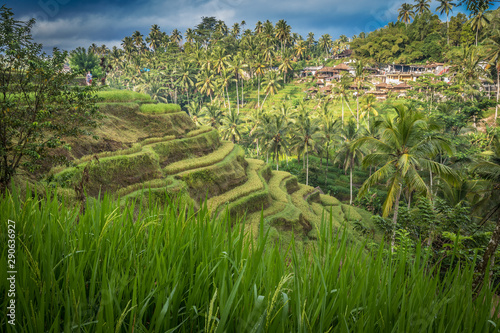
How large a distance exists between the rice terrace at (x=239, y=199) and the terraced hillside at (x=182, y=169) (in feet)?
0.34

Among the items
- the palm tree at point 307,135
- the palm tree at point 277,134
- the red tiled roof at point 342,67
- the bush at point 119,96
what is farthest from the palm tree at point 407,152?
the red tiled roof at point 342,67

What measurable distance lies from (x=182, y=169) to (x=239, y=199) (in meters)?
3.41

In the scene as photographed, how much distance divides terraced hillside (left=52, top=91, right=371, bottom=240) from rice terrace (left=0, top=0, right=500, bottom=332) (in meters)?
0.10

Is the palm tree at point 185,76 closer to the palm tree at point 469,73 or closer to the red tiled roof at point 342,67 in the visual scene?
the red tiled roof at point 342,67

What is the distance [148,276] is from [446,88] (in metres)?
36.8

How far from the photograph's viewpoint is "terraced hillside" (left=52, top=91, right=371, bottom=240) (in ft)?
42.8

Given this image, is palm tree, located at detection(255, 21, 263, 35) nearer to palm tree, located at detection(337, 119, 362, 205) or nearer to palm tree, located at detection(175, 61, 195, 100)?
palm tree, located at detection(175, 61, 195, 100)

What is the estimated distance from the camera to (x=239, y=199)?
16344 millimetres

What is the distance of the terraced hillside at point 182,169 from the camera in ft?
42.8

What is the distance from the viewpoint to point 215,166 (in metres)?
17.0

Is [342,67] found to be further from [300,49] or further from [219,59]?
[219,59]

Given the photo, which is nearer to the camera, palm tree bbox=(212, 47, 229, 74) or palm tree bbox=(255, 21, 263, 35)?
palm tree bbox=(212, 47, 229, 74)

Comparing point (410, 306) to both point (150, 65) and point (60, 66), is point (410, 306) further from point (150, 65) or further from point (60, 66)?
point (150, 65)

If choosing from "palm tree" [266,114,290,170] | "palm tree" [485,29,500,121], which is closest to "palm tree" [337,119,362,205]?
"palm tree" [266,114,290,170]
